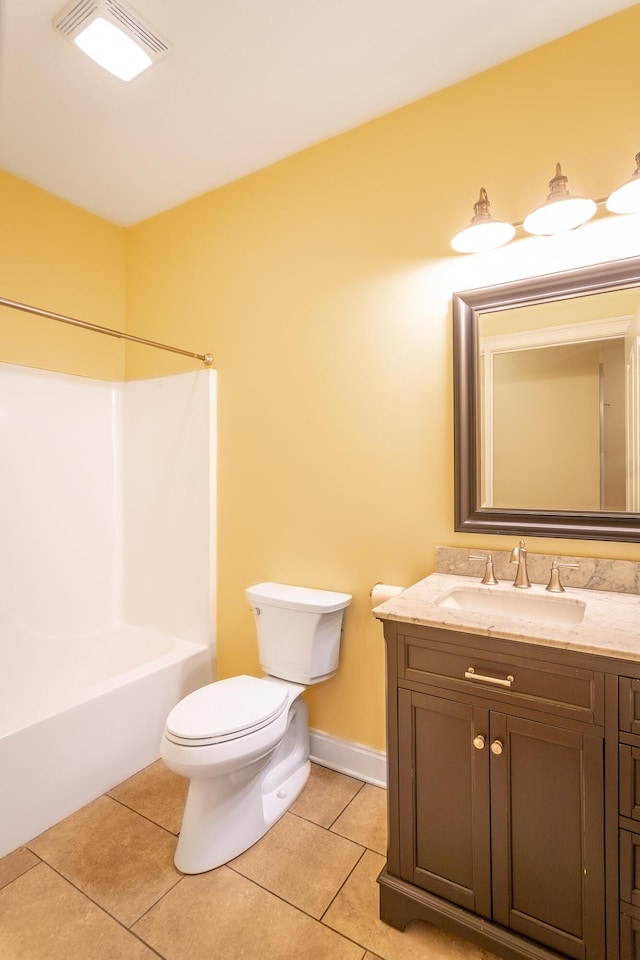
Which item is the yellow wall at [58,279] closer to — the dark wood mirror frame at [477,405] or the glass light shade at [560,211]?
the dark wood mirror frame at [477,405]

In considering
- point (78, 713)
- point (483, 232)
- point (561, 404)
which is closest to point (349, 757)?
point (78, 713)

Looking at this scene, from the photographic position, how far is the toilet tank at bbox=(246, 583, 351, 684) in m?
1.87

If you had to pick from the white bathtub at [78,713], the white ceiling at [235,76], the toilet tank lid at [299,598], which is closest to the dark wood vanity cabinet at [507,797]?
the toilet tank lid at [299,598]

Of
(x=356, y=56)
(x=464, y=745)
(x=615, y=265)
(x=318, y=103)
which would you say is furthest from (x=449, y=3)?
(x=464, y=745)

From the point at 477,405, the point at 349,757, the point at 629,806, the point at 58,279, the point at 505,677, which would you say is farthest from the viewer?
the point at 58,279

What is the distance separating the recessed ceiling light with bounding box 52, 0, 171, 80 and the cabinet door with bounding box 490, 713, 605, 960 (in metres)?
2.28

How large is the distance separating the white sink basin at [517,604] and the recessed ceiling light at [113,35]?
2028 mm

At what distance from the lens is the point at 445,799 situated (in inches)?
49.3

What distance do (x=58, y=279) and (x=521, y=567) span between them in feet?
8.41

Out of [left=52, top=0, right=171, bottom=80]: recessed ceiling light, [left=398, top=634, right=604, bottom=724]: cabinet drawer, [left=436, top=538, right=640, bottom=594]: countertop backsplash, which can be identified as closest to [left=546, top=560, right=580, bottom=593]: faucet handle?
[left=436, top=538, right=640, bottom=594]: countertop backsplash

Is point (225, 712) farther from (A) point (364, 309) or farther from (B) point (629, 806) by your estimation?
(A) point (364, 309)

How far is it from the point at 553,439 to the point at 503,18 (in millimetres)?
1330

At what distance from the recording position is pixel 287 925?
133cm

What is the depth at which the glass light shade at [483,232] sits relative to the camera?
61.0 inches
